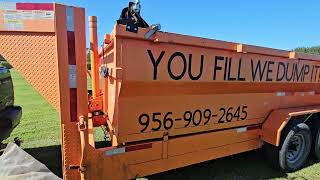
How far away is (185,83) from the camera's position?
3393 millimetres

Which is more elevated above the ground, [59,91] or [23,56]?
[23,56]

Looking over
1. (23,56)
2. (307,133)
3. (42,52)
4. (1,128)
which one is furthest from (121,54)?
(307,133)

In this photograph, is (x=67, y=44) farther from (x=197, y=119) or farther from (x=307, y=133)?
(x=307, y=133)

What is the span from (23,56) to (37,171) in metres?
1.10

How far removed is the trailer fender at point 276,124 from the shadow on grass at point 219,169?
24.3 inches

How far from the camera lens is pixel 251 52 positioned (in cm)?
394

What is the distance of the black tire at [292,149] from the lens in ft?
14.8

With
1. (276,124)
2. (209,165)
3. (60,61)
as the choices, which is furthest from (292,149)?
(60,61)

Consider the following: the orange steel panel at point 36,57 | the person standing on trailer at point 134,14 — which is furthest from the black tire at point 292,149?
the orange steel panel at point 36,57

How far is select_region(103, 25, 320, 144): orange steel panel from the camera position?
2984mm

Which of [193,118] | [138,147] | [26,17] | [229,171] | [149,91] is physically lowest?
[229,171]

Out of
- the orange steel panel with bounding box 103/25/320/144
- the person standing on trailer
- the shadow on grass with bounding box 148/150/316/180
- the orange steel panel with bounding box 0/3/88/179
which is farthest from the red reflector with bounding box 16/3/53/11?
the shadow on grass with bounding box 148/150/316/180

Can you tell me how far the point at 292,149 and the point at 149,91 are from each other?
9.81 feet

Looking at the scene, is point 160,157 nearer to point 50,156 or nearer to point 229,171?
point 229,171
